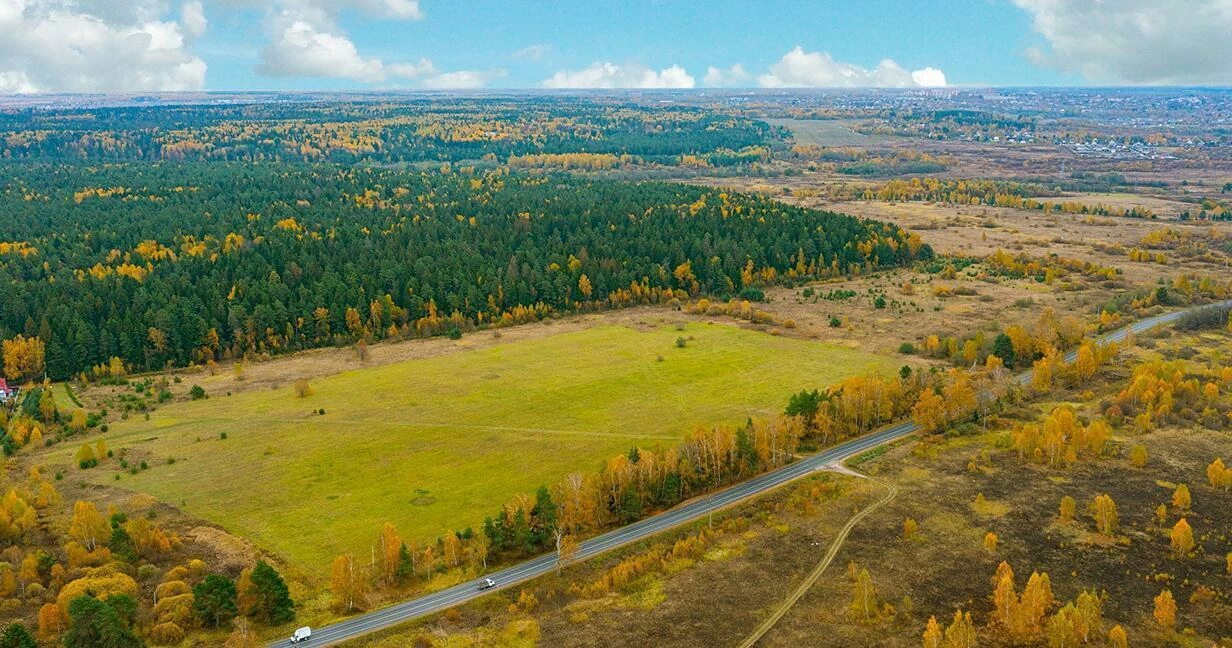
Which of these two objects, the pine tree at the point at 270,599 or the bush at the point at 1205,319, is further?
the bush at the point at 1205,319

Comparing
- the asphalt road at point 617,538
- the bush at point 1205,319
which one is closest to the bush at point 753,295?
the asphalt road at point 617,538

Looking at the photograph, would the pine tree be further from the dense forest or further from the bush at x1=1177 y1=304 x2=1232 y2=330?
the bush at x1=1177 y1=304 x2=1232 y2=330

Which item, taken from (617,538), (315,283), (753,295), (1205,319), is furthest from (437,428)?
(1205,319)

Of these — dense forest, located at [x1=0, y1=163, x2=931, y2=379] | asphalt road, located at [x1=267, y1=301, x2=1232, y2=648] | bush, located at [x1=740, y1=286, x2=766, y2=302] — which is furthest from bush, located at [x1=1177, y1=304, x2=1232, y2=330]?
asphalt road, located at [x1=267, y1=301, x2=1232, y2=648]

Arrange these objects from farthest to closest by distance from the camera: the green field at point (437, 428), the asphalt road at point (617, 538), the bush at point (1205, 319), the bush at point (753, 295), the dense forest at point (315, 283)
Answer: the bush at point (753, 295) < the bush at point (1205, 319) < the dense forest at point (315, 283) < the green field at point (437, 428) < the asphalt road at point (617, 538)

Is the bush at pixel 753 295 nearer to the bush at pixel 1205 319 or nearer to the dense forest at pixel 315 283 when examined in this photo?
the dense forest at pixel 315 283
